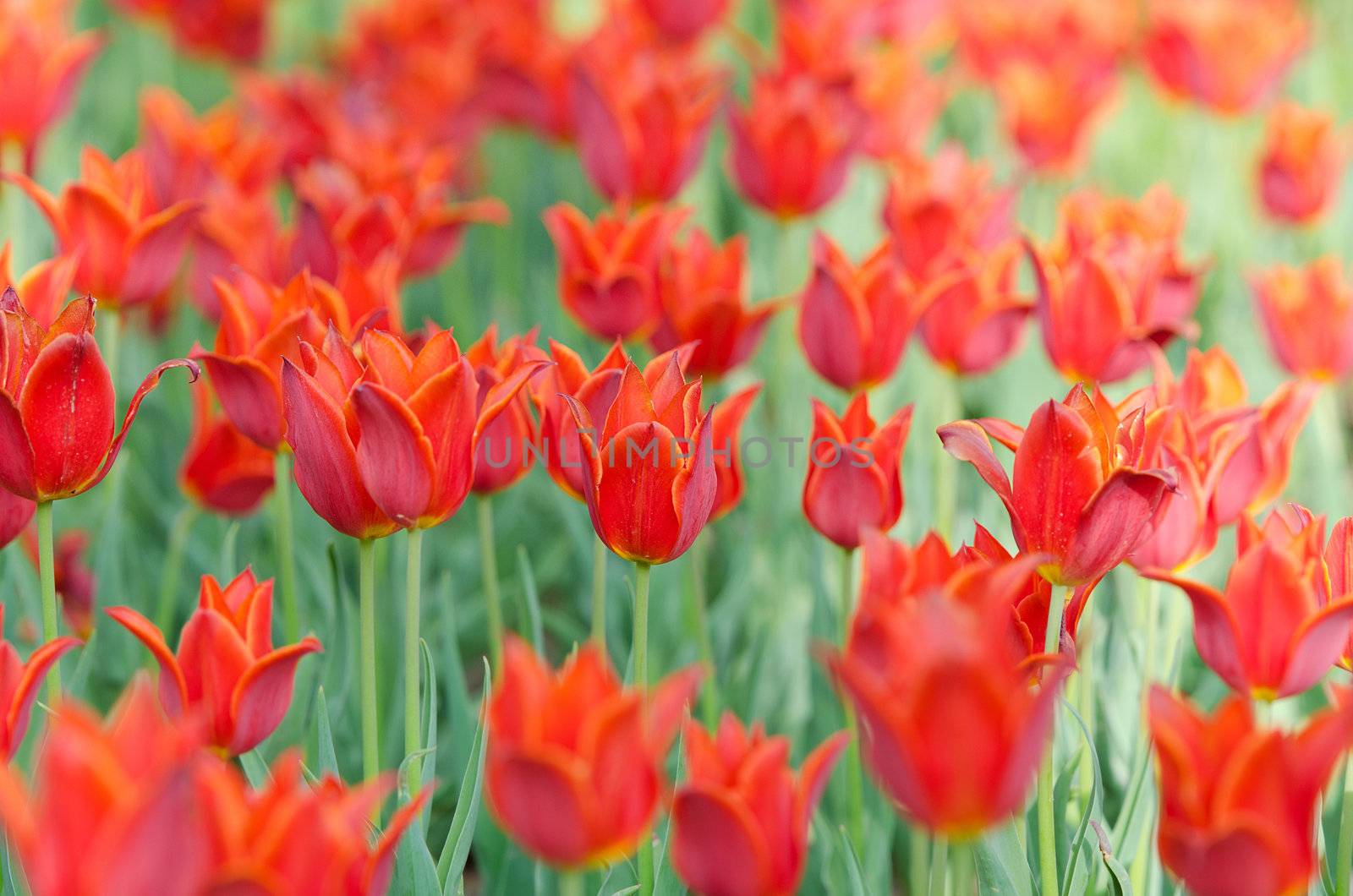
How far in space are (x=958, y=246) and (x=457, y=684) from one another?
0.81 metres

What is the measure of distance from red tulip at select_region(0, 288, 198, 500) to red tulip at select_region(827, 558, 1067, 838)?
60 centimetres

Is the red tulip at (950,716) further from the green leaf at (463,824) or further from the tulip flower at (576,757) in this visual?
the green leaf at (463,824)

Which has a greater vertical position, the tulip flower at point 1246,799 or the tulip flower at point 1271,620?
the tulip flower at point 1271,620

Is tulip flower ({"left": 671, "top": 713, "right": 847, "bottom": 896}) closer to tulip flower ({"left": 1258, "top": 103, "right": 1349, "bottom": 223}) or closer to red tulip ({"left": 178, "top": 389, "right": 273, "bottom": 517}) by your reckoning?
red tulip ({"left": 178, "top": 389, "right": 273, "bottom": 517})

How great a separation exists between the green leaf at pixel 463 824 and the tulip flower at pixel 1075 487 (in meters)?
0.42

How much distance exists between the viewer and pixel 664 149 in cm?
195

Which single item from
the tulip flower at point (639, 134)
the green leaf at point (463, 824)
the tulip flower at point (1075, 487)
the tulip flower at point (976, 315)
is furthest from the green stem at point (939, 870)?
the tulip flower at point (639, 134)

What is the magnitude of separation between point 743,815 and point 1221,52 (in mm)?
2391

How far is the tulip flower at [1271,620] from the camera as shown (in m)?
0.95

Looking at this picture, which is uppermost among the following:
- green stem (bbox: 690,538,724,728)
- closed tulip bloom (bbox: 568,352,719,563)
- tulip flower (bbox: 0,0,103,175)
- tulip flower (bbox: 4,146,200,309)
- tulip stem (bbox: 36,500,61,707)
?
tulip flower (bbox: 0,0,103,175)

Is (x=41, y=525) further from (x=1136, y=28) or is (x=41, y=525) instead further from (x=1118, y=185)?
(x=1136, y=28)

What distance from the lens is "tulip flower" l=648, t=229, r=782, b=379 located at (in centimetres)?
150

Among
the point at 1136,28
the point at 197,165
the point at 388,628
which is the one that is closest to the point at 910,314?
the point at 388,628

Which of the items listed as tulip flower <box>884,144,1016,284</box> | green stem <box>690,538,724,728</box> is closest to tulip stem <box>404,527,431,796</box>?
green stem <box>690,538,724,728</box>
